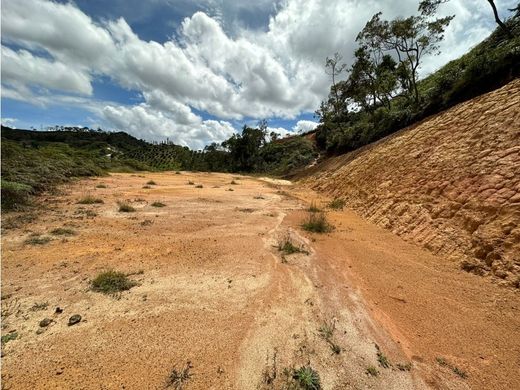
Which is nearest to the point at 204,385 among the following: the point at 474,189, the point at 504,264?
the point at 504,264

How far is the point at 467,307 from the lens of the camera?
5.04 m

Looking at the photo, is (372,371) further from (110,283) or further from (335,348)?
(110,283)

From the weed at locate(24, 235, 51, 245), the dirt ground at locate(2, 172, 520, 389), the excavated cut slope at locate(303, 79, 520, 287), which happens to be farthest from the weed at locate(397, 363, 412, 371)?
the weed at locate(24, 235, 51, 245)

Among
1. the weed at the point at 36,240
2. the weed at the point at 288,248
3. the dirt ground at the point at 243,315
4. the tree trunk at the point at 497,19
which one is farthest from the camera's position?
the tree trunk at the point at 497,19

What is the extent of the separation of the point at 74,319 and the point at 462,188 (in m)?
9.82

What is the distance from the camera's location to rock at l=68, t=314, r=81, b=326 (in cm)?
401

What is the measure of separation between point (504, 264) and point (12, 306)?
9066mm

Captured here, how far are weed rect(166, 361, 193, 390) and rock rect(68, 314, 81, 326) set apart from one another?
180 cm

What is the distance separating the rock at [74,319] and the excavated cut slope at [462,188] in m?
7.72

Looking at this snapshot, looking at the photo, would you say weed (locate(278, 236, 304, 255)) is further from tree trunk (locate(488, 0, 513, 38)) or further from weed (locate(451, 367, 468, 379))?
tree trunk (locate(488, 0, 513, 38))

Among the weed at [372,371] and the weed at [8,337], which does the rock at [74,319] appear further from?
the weed at [372,371]

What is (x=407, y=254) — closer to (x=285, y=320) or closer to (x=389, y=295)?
(x=389, y=295)

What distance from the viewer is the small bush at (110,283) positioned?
4902 mm

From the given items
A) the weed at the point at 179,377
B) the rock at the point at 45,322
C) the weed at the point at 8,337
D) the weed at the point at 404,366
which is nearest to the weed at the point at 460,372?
the weed at the point at 404,366
